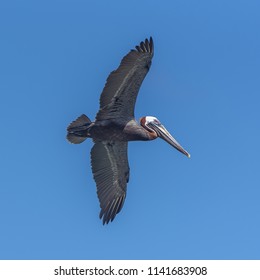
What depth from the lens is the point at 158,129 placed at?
1533 cm

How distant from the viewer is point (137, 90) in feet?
47.4

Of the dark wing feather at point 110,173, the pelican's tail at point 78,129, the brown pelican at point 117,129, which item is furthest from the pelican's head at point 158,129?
the pelican's tail at point 78,129

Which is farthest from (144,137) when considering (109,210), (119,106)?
(109,210)

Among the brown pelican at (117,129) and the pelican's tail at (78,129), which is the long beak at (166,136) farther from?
the pelican's tail at (78,129)

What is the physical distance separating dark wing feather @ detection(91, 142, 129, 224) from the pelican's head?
756 millimetres

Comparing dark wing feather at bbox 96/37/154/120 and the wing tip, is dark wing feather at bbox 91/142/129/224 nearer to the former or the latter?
dark wing feather at bbox 96/37/154/120

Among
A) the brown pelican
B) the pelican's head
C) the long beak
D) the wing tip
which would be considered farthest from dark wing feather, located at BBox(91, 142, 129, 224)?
the wing tip

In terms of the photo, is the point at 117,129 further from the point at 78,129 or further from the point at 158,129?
the point at 158,129

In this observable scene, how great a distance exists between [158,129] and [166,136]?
31 cm

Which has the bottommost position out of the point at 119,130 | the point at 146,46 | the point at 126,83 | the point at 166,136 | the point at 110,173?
the point at 110,173

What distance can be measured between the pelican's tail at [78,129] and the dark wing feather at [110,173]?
0.63 meters

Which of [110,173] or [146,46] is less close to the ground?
[146,46]

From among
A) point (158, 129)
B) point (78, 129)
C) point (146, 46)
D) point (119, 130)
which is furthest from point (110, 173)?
point (146, 46)
